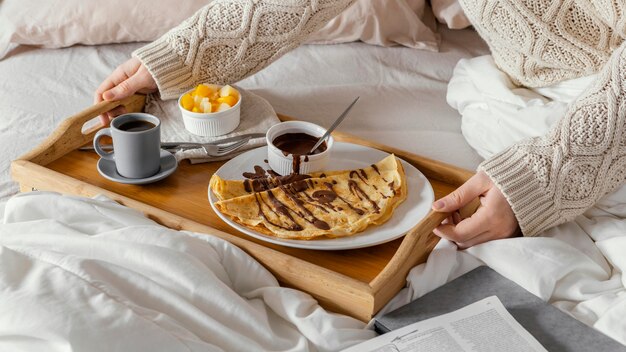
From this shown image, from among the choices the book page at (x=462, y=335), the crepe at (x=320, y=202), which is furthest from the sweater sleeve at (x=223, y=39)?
the book page at (x=462, y=335)

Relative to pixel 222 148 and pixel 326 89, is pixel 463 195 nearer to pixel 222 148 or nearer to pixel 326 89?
pixel 222 148

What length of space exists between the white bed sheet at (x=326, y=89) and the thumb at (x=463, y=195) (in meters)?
0.31

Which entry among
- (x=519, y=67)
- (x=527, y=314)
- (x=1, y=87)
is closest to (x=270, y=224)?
(x=527, y=314)

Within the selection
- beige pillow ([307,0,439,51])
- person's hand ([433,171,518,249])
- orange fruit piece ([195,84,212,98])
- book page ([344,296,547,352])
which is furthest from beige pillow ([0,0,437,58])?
book page ([344,296,547,352])

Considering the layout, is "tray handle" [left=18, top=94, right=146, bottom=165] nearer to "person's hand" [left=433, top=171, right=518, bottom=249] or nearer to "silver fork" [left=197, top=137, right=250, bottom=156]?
"silver fork" [left=197, top=137, right=250, bottom=156]

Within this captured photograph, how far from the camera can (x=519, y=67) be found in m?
1.43

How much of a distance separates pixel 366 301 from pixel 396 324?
0.16 ft

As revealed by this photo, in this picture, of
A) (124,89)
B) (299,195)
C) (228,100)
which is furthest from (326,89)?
(299,195)

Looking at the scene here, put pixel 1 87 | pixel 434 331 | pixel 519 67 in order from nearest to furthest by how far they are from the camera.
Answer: pixel 434 331 → pixel 519 67 → pixel 1 87

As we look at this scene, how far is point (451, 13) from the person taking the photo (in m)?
1.95

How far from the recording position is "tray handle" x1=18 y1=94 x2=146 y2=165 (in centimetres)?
129

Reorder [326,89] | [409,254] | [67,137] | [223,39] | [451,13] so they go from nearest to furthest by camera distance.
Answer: [409,254] < [67,137] < [223,39] < [326,89] < [451,13]

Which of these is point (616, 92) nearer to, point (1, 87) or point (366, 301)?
point (366, 301)

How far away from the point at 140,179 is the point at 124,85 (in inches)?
10.8
